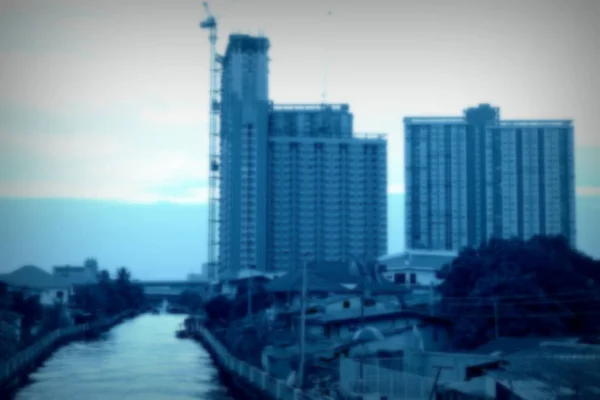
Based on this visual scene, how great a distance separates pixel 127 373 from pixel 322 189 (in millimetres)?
15593

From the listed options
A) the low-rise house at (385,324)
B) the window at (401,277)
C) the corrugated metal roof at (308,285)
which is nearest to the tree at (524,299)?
the low-rise house at (385,324)

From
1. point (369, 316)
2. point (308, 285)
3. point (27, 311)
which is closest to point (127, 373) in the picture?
point (369, 316)

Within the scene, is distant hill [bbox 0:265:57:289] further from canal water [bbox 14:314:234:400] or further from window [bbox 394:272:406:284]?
window [bbox 394:272:406:284]

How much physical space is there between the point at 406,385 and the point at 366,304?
6.44 m

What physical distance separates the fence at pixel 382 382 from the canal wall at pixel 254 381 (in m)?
0.67

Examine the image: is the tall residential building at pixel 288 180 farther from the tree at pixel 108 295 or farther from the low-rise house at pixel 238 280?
the tree at pixel 108 295

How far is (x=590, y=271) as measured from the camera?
43.0 ft

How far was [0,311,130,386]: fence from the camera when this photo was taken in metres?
9.73

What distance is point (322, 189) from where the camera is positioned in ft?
88.9

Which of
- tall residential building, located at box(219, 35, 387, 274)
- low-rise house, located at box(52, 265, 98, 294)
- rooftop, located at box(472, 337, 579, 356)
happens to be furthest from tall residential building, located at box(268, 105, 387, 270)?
rooftop, located at box(472, 337, 579, 356)

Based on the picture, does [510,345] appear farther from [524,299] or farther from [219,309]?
[219,309]

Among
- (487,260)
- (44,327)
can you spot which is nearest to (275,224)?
(44,327)

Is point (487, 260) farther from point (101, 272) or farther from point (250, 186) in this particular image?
point (101, 272)

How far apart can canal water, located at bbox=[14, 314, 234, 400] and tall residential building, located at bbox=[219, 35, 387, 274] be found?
6878 millimetres
